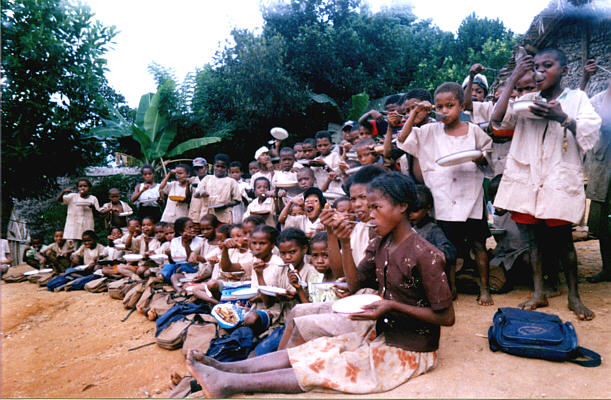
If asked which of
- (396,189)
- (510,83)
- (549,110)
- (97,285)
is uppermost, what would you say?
(510,83)

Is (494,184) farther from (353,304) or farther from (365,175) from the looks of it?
(353,304)

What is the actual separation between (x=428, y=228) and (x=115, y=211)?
6107 mm

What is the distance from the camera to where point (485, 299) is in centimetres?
337

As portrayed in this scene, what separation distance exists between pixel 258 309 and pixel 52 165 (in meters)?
6.64

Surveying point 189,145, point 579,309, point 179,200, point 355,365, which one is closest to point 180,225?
point 179,200

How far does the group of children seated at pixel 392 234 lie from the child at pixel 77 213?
2.18m

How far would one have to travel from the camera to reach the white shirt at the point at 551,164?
9.34 ft

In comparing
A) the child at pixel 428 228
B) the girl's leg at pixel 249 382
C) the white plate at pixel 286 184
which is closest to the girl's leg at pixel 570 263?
the child at pixel 428 228

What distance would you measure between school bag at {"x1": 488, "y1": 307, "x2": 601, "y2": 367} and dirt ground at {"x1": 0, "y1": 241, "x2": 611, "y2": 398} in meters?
0.05

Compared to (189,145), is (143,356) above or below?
below

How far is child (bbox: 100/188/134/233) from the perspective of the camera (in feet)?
24.3

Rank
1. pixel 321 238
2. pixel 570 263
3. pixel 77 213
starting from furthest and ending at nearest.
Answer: pixel 77 213 → pixel 321 238 → pixel 570 263

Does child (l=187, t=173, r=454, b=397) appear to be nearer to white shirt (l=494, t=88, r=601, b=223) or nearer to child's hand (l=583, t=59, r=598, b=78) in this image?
white shirt (l=494, t=88, r=601, b=223)

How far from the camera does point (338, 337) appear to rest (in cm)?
221
